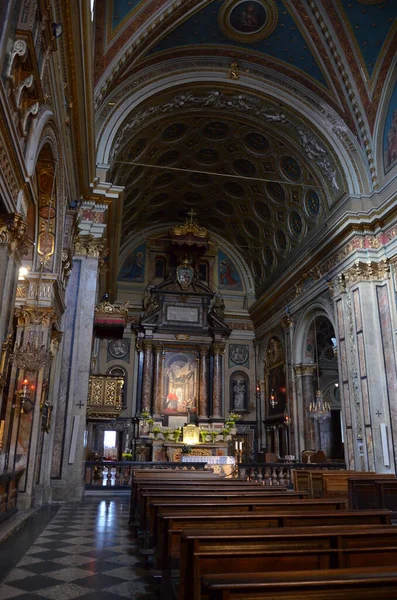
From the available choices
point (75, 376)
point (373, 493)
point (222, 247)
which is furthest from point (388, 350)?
point (222, 247)

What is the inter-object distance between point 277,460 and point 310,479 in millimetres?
6971

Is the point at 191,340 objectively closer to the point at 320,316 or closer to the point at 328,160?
the point at 320,316

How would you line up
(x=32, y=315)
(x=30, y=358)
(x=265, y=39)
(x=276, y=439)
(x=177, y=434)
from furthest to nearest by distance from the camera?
(x=276, y=439) < (x=177, y=434) < (x=265, y=39) < (x=32, y=315) < (x=30, y=358)

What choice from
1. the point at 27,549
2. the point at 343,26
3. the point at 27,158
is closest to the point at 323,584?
the point at 27,549

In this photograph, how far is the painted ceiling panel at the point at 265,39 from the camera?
42.1 ft

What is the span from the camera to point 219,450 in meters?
16.1

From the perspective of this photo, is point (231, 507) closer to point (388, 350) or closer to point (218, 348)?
point (388, 350)

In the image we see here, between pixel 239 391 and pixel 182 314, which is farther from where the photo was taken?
pixel 239 391

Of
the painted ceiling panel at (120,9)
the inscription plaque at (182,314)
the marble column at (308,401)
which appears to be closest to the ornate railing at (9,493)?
the painted ceiling panel at (120,9)

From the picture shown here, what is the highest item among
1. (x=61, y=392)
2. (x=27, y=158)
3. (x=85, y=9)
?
(x=85, y=9)

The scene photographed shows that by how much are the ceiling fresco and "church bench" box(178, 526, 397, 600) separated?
461 inches

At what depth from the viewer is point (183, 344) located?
21.5m

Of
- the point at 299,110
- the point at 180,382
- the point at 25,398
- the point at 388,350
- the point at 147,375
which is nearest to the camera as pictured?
the point at 25,398

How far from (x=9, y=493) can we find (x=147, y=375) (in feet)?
45.6
